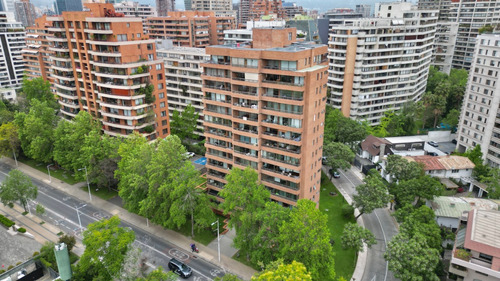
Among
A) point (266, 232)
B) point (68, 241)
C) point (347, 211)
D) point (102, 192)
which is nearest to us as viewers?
point (266, 232)

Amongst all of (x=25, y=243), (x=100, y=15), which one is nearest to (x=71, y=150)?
(x=25, y=243)

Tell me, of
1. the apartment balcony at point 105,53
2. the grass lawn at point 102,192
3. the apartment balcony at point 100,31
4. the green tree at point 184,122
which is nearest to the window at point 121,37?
the apartment balcony at point 100,31

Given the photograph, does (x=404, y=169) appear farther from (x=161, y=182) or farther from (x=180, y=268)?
(x=161, y=182)

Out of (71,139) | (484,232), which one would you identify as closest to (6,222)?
(71,139)

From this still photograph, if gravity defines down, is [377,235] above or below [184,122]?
below

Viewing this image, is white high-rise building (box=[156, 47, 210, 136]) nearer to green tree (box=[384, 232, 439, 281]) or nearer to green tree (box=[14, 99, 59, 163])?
green tree (box=[14, 99, 59, 163])

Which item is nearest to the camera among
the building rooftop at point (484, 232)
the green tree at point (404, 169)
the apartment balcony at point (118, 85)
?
the building rooftop at point (484, 232)

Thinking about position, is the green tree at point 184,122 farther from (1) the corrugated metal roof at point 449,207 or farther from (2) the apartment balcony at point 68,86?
(1) the corrugated metal roof at point 449,207

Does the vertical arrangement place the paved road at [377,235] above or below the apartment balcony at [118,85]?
below
